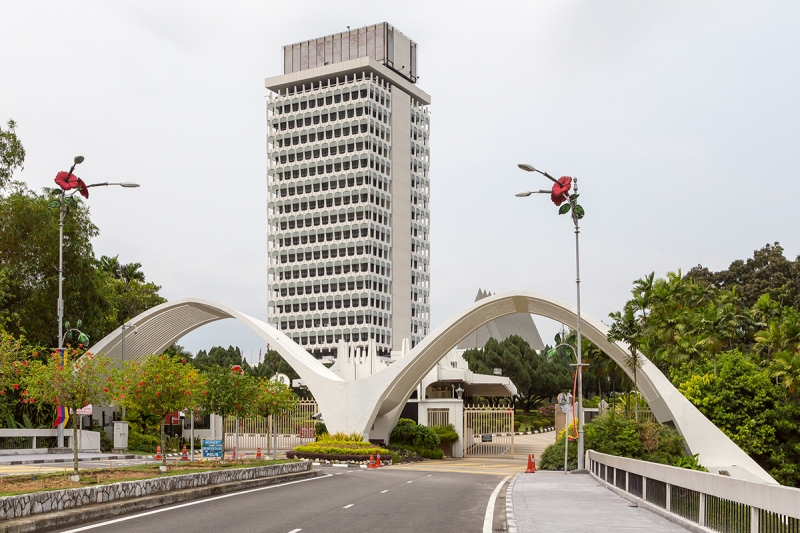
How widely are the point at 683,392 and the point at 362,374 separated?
24003mm

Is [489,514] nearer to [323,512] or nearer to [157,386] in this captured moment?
[323,512]

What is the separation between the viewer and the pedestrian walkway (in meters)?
13.8

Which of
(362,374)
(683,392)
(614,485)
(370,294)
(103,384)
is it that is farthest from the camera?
(370,294)

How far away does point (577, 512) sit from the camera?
16.6m

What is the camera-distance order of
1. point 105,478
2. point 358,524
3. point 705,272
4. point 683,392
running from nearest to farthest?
point 358,524
point 105,478
point 683,392
point 705,272

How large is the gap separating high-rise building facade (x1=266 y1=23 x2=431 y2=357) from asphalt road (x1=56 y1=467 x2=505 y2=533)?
358 feet

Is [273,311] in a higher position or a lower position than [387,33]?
lower

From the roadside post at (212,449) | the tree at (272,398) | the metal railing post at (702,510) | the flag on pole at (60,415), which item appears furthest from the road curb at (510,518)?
the flag on pole at (60,415)

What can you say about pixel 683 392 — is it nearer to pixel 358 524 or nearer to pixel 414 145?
pixel 358 524

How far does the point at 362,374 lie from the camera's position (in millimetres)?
59625

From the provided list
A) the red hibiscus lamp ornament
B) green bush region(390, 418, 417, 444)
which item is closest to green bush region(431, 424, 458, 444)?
green bush region(390, 418, 417, 444)

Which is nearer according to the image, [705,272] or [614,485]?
[614,485]

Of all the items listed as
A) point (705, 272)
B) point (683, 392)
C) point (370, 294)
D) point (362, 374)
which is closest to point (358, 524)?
point (683, 392)

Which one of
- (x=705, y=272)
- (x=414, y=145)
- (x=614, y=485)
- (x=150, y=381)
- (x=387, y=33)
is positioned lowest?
(x=614, y=485)
